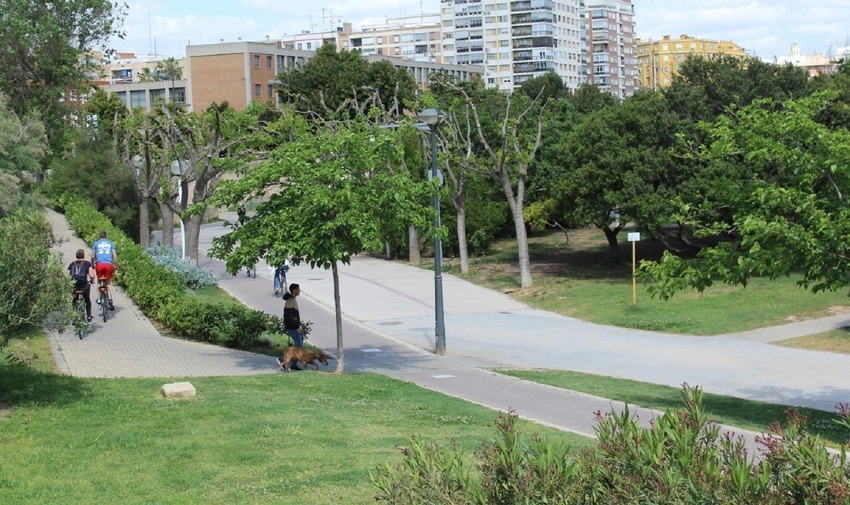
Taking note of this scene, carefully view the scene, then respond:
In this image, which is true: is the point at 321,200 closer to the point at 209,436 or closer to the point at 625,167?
the point at 209,436

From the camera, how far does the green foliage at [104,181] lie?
36.4 meters

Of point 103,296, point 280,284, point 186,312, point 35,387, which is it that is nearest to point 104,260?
point 103,296

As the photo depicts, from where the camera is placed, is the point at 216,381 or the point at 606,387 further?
the point at 606,387

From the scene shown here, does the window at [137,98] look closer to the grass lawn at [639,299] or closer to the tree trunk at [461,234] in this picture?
the grass lawn at [639,299]

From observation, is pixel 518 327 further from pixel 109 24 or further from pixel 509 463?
pixel 109 24

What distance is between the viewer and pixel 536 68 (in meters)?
134

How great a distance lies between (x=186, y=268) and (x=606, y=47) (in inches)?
5408

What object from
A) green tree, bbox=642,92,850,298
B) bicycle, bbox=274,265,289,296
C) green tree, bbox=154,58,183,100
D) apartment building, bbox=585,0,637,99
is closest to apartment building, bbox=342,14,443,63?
apartment building, bbox=585,0,637,99

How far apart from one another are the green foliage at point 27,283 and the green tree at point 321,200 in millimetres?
5195

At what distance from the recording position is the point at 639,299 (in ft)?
96.7

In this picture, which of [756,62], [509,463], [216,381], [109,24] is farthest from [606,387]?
[109,24]

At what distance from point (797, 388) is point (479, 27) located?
124 metres

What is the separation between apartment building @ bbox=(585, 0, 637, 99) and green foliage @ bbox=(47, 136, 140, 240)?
12118 centimetres

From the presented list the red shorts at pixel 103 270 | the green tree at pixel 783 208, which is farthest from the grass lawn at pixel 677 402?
the red shorts at pixel 103 270
